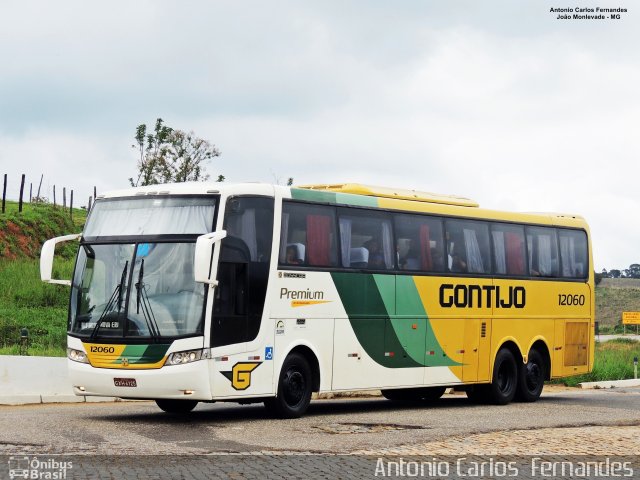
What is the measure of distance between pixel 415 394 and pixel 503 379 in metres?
1.75

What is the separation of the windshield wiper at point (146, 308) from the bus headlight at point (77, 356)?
116 centimetres

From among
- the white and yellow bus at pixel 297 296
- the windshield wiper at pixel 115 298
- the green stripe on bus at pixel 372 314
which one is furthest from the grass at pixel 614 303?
the windshield wiper at pixel 115 298

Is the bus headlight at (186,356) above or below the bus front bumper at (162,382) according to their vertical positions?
above

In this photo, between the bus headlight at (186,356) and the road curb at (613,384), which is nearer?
the bus headlight at (186,356)

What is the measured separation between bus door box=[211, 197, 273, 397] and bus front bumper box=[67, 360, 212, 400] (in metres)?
0.23

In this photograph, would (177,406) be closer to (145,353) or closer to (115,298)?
(145,353)

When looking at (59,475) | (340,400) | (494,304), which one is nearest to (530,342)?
(494,304)

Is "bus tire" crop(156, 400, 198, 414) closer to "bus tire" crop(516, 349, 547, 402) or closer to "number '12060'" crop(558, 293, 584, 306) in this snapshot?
"bus tire" crop(516, 349, 547, 402)

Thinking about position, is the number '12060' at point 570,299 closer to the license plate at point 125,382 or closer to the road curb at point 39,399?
the road curb at point 39,399

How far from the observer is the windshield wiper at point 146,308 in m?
17.0

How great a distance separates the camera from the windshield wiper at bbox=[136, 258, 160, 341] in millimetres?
17000

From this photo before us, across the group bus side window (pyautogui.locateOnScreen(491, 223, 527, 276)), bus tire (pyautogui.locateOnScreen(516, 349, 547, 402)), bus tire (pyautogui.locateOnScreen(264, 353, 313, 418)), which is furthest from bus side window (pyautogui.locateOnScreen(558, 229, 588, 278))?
bus tire (pyautogui.locateOnScreen(264, 353, 313, 418))

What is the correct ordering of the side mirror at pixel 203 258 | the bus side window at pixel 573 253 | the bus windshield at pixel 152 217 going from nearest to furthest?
the side mirror at pixel 203 258
the bus windshield at pixel 152 217
the bus side window at pixel 573 253

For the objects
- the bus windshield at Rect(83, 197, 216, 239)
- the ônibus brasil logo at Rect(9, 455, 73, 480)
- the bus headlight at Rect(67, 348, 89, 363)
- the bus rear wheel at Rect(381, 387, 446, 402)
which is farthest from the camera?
the bus rear wheel at Rect(381, 387, 446, 402)
